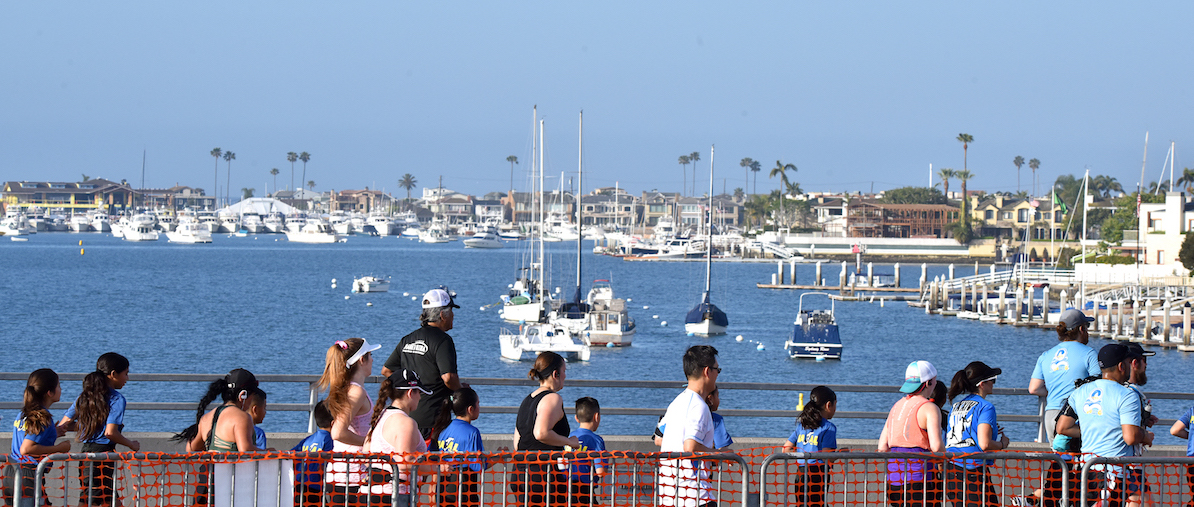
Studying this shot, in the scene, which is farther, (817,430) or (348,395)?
(817,430)

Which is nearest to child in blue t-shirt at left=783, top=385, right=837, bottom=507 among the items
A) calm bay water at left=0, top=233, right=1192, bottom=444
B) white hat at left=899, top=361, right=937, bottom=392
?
white hat at left=899, top=361, right=937, bottom=392

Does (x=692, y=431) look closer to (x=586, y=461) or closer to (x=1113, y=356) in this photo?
(x=586, y=461)

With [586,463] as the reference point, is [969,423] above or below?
above

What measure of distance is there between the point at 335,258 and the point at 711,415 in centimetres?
16486

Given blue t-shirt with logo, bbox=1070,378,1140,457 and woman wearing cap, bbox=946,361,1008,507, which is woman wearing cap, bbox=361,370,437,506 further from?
blue t-shirt with logo, bbox=1070,378,1140,457

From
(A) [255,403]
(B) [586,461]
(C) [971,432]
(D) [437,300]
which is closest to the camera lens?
(A) [255,403]

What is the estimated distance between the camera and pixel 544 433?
23.1ft

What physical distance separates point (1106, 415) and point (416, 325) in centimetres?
6326

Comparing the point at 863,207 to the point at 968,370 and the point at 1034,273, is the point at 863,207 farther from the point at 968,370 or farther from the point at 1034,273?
the point at 968,370

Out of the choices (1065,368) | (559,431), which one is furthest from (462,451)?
(1065,368)

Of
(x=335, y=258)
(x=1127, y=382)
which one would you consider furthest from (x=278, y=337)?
(x=335, y=258)

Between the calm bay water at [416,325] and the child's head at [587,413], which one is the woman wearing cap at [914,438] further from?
the calm bay water at [416,325]

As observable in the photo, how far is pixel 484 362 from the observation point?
4753cm

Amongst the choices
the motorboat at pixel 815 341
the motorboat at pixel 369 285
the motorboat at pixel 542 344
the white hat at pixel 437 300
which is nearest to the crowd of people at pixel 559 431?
the white hat at pixel 437 300
